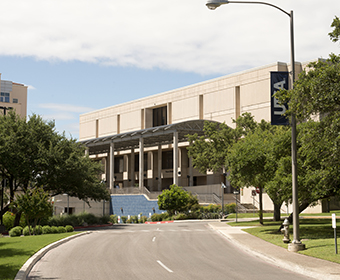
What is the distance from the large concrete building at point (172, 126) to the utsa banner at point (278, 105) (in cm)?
3639

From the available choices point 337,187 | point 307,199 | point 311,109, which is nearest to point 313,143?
point 311,109

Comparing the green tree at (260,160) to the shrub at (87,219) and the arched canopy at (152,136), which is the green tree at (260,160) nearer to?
the shrub at (87,219)

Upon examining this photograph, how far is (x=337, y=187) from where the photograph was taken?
2048 centimetres

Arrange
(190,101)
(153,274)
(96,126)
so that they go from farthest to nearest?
(96,126) < (190,101) < (153,274)

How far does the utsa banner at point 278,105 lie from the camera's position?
17.6 m

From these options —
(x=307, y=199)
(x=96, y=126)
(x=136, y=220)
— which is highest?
(x=96, y=126)

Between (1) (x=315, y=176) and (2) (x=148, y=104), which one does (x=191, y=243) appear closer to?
(1) (x=315, y=176)

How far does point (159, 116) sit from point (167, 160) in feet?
26.8

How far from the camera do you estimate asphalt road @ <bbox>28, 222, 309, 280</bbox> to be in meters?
12.1

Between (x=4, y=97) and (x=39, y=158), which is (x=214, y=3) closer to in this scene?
(x=39, y=158)

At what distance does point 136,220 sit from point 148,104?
3176cm

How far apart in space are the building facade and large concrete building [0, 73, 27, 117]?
4083cm

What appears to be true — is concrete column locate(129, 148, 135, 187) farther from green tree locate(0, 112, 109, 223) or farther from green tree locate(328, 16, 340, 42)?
green tree locate(328, 16, 340, 42)

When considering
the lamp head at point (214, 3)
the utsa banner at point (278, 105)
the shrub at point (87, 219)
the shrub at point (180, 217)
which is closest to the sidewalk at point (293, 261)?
the utsa banner at point (278, 105)
